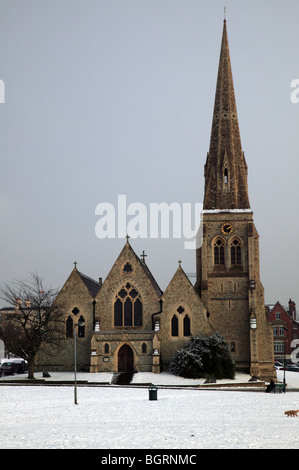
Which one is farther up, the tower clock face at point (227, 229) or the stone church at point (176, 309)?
the tower clock face at point (227, 229)

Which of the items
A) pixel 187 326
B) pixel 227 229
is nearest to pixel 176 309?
pixel 187 326

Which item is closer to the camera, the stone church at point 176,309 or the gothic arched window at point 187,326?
the stone church at point 176,309

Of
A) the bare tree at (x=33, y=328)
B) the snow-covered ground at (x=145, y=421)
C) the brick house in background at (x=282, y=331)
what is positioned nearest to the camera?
the snow-covered ground at (x=145, y=421)

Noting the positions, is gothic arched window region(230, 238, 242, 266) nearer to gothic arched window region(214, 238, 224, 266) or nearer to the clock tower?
the clock tower

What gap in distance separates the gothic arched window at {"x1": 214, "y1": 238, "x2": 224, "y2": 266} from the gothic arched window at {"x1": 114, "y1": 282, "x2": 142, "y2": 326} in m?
8.90

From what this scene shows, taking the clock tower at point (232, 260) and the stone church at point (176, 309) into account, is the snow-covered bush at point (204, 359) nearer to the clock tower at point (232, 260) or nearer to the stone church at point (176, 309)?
the stone church at point (176, 309)

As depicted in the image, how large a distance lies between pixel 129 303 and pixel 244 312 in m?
11.4

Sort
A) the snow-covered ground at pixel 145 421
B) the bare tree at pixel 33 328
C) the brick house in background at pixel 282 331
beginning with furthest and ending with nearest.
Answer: the brick house in background at pixel 282 331 → the bare tree at pixel 33 328 → the snow-covered ground at pixel 145 421

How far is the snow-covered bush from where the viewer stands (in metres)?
53.2

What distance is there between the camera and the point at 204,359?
5391 cm

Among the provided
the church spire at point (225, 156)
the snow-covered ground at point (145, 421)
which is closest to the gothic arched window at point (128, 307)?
the church spire at point (225, 156)

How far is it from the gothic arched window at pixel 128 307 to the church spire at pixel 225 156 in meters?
12.0

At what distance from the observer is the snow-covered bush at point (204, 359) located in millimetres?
53250
